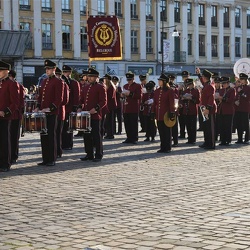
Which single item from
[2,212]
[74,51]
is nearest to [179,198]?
[2,212]

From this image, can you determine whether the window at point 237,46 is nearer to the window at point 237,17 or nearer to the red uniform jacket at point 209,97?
the window at point 237,17

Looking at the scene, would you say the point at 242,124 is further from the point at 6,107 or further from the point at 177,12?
the point at 177,12

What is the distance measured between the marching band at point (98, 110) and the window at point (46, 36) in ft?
97.6

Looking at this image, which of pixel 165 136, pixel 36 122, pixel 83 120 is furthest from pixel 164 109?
pixel 36 122

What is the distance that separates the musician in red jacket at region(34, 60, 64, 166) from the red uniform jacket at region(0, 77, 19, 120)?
0.70 m

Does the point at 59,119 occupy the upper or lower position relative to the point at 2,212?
upper

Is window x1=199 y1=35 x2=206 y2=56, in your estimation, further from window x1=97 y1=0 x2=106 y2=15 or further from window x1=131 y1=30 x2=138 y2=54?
window x1=97 y1=0 x2=106 y2=15

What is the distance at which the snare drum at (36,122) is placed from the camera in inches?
490

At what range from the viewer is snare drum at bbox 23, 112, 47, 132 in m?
12.4

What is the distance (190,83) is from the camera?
19047 millimetres

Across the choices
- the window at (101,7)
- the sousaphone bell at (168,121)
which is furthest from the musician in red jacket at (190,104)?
the window at (101,7)

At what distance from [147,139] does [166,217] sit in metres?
11.5

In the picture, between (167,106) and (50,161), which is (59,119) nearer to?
(50,161)

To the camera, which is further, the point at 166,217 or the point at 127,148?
the point at 127,148
